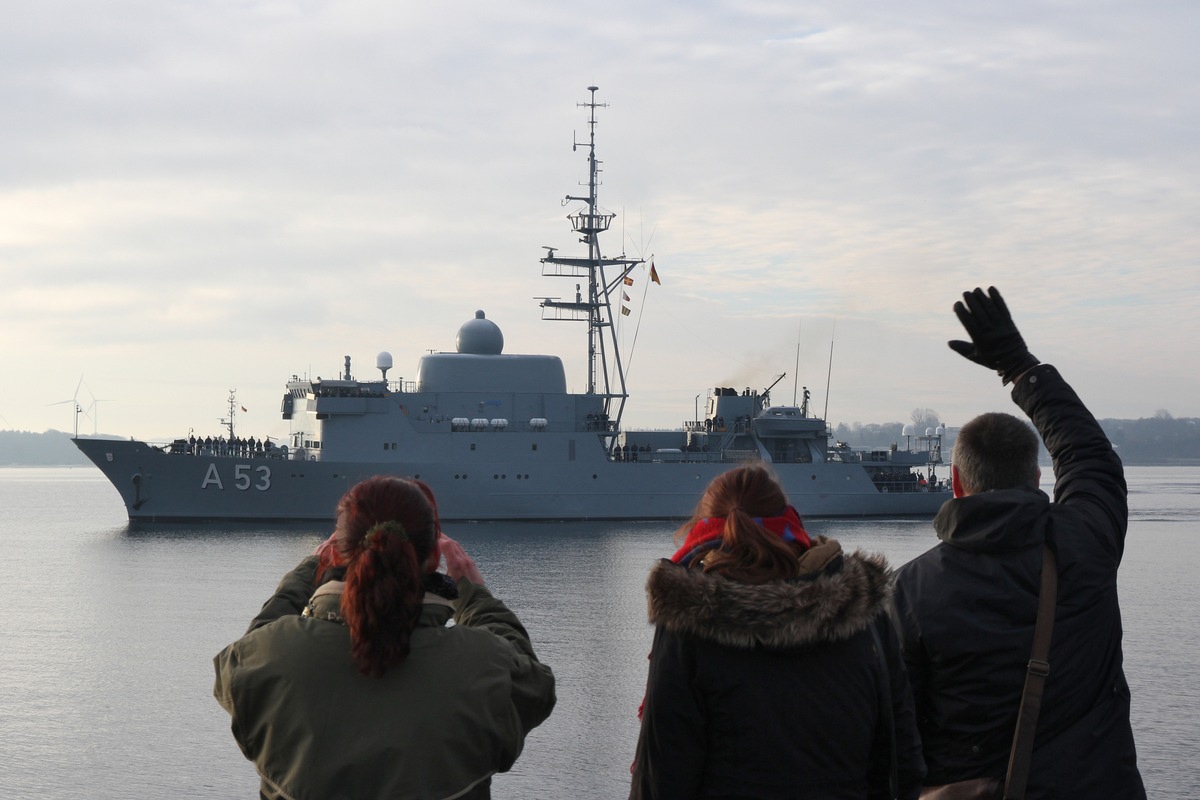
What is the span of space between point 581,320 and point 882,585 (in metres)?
30.5

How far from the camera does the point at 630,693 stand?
368 inches

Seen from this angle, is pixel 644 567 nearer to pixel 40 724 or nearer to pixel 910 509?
pixel 40 724

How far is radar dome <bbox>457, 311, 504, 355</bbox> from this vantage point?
98.0 ft

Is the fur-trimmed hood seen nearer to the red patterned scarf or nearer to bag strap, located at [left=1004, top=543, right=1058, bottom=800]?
the red patterned scarf

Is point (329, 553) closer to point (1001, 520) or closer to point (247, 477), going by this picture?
point (1001, 520)

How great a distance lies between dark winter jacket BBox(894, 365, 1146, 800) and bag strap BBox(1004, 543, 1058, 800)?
0.12ft

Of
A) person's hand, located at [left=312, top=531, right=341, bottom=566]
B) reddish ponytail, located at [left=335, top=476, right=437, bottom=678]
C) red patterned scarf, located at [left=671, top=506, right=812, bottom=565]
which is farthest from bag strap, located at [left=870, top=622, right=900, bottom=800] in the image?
person's hand, located at [left=312, top=531, right=341, bottom=566]

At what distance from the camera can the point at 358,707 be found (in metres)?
2.13

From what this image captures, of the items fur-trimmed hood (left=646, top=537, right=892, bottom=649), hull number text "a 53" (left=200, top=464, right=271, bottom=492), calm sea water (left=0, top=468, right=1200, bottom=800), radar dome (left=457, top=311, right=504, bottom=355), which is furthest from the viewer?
radar dome (left=457, top=311, right=504, bottom=355)

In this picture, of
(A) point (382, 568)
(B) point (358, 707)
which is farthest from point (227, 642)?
(A) point (382, 568)

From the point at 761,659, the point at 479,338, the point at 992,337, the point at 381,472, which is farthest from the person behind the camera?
the point at 479,338

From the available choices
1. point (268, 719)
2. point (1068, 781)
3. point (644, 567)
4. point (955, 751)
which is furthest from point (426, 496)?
point (644, 567)

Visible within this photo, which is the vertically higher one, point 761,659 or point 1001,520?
point 1001,520

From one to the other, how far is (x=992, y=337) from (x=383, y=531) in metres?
1.46
